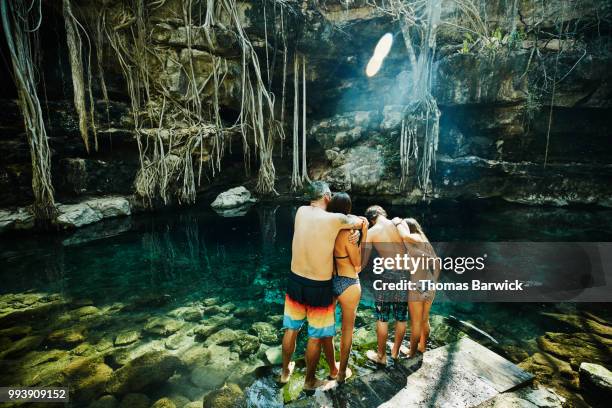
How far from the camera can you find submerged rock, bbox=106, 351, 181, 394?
2.73 metres

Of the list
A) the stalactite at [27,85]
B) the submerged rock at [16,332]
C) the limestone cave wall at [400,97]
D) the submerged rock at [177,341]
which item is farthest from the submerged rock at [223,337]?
the limestone cave wall at [400,97]

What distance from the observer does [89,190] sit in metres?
7.96

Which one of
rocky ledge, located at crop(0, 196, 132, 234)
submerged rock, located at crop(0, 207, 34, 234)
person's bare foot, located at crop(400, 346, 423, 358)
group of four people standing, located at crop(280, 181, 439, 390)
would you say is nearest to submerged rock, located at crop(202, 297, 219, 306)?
group of four people standing, located at crop(280, 181, 439, 390)

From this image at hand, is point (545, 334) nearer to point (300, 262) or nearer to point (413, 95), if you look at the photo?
point (300, 262)

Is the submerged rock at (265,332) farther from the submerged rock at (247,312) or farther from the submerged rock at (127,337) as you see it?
the submerged rock at (127,337)

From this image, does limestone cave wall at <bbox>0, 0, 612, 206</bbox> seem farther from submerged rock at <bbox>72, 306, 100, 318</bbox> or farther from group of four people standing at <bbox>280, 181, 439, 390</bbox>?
group of four people standing at <bbox>280, 181, 439, 390</bbox>

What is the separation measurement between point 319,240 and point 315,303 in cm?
51

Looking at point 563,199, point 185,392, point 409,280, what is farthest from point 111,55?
point 563,199

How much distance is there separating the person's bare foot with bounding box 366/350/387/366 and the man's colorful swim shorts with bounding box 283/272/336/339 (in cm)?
73

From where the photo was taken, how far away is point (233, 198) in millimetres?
10164

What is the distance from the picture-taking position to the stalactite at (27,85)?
5.64m

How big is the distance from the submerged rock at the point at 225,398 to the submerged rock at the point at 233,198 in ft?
24.8

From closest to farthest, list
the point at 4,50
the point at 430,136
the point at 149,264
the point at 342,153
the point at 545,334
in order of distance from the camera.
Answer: the point at 545,334
the point at 149,264
the point at 4,50
the point at 430,136
the point at 342,153

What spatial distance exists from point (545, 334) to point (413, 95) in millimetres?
6534
